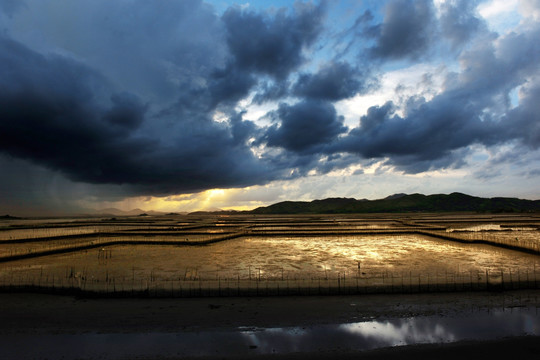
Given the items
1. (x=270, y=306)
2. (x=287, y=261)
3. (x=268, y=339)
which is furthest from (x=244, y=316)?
(x=287, y=261)

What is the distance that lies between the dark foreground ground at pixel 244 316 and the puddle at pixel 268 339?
0.08 meters

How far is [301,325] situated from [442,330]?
3.91 m

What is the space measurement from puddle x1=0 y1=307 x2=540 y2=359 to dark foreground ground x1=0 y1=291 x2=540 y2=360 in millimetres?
81

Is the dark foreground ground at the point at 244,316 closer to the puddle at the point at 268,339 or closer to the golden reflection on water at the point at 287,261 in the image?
the puddle at the point at 268,339

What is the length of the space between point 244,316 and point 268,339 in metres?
1.85

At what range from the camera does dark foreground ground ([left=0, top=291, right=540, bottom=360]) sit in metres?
7.56

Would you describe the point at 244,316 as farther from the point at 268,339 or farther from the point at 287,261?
the point at 287,261

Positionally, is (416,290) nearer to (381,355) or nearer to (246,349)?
(381,355)

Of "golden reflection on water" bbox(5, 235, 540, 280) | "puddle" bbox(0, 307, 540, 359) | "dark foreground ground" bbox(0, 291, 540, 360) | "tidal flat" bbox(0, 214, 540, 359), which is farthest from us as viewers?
"golden reflection on water" bbox(5, 235, 540, 280)

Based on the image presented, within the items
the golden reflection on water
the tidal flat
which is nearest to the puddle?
the tidal flat

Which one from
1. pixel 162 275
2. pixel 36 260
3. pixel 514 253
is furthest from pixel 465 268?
pixel 36 260

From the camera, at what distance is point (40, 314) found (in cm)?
1051

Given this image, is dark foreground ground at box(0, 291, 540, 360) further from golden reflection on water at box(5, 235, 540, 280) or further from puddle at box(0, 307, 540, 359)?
golden reflection on water at box(5, 235, 540, 280)

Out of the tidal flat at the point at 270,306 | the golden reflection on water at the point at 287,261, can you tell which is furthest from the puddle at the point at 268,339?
the golden reflection on water at the point at 287,261
